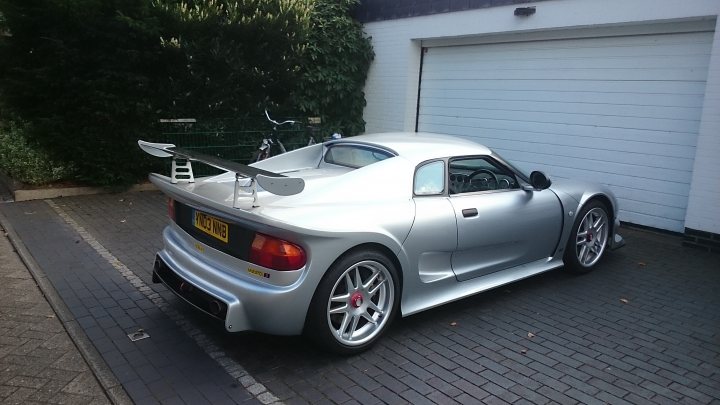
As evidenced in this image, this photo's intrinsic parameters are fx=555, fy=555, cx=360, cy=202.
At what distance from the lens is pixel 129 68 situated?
26.1ft

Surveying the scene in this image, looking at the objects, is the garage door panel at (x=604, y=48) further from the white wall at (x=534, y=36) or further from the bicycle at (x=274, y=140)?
the bicycle at (x=274, y=140)

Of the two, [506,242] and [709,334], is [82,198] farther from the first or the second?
[709,334]

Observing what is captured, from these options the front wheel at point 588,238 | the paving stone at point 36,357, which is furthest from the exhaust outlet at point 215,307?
the front wheel at point 588,238

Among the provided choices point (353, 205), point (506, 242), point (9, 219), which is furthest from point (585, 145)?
point (9, 219)

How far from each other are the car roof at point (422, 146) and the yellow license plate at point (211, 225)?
1.42m

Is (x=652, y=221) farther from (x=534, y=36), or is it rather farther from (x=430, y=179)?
(x=430, y=179)

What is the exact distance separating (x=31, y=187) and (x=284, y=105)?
4046 mm

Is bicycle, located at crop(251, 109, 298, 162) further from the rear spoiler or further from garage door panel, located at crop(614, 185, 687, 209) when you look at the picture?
garage door panel, located at crop(614, 185, 687, 209)

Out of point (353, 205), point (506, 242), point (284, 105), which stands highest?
point (284, 105)

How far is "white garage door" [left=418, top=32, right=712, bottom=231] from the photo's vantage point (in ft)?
22.2

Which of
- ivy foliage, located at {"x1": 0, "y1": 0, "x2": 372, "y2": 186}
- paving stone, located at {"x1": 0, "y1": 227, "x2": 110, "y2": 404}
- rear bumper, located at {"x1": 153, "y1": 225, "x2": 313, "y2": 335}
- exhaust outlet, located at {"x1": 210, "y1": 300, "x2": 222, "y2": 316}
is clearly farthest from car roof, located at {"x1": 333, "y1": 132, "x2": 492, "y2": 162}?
ivy foliage, located at {"x1": 0, "y1": 0, "x2": 372, "y2": 186}

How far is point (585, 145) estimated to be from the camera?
7.73 m

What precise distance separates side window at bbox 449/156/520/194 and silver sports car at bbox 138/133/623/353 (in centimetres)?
1

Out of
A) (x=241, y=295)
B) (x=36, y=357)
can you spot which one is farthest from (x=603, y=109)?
(x=36, y=357)
